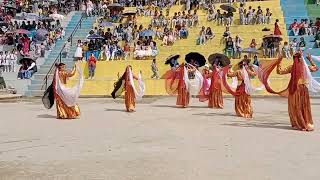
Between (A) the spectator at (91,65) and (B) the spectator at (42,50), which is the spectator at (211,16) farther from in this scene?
(B) the spectator at (42,50)

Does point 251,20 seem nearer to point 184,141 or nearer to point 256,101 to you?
point 256,101

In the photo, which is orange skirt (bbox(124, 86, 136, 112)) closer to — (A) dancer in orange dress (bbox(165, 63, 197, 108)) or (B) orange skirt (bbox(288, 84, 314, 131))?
(A) dancer in orange dress (bbox(165, 63, 197, 108))

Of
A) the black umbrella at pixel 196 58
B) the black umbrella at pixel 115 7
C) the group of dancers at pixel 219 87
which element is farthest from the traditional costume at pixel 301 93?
the black umbrella at pixel 115 7

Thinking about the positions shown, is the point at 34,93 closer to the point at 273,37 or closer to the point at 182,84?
the point at 182,84

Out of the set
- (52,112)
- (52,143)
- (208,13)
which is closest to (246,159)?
(52,143)

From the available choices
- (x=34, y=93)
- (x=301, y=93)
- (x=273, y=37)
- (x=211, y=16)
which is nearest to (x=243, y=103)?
(x=301, y=93)

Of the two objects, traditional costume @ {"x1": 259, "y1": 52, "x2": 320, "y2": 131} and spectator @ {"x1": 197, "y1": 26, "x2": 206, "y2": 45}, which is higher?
spectator @ {"x1": 197, "y1": 26, "x2": 206, "y2": 45}

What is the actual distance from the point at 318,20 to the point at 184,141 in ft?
81.5

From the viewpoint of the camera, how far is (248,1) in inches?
1550

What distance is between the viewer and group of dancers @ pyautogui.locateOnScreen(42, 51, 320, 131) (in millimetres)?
13750

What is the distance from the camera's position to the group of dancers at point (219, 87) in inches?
541

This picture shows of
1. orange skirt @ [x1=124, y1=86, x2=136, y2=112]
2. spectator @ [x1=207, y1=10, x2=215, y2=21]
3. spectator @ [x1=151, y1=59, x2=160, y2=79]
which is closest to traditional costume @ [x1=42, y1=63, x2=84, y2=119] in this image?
orange skirt @ [x1=124, y1=86, x2=136, y2=112]

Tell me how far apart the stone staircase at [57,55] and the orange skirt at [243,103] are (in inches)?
584

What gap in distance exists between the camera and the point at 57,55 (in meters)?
34.8
